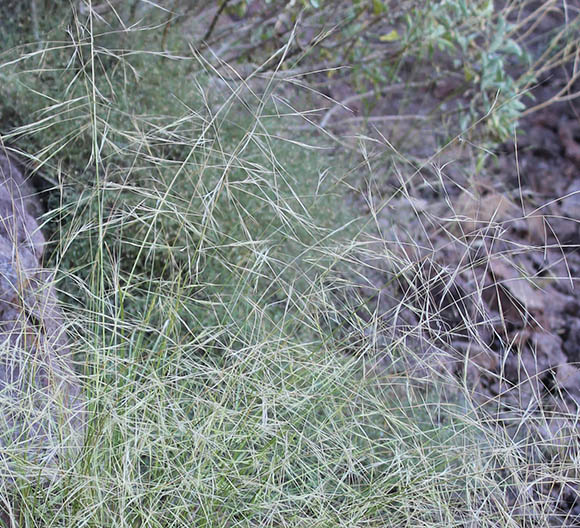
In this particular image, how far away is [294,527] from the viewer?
1.43 m

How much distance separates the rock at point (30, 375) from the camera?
142 centimetres

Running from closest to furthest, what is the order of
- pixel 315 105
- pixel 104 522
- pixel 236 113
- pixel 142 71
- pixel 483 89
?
1. pixel 104 522
2. pixel 142 71
3. pixel 236 113
4. pixel 483 89
5. pixel 315 105

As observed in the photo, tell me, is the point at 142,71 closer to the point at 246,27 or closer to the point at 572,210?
Answer: the point at 246,27

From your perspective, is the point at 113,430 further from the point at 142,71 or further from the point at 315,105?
the point at 315,105

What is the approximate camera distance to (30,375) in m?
1.50

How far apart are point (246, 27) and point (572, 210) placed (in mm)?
1779

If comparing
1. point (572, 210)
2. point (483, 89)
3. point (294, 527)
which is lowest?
point (572, 210)

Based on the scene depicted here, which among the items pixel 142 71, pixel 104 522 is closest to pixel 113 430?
pixel 104 522

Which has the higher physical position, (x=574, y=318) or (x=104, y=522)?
(x=104, y=522)

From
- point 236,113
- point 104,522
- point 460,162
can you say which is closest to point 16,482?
point 104,522

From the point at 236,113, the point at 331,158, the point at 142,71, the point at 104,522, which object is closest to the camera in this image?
the point at 104,522

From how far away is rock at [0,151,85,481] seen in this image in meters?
1.42

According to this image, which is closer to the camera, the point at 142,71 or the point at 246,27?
the point at 142,71

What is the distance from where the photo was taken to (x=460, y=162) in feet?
12.4
